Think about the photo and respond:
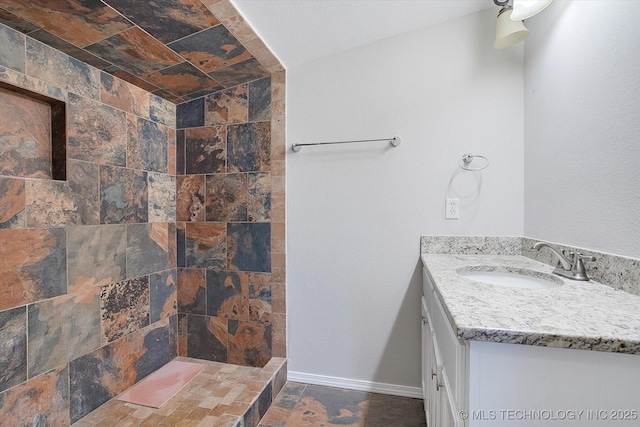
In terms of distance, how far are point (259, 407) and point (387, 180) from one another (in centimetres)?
152

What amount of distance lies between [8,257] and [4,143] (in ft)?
1.60

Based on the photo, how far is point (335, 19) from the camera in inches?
58.0

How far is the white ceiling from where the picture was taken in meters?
1.36

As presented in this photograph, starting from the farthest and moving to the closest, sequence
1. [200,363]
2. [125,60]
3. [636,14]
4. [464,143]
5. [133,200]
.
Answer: [200,363] → [133,200] → [464,143] → [125,60] → [636,14]

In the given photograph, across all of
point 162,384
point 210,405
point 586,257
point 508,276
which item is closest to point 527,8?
point 586,257

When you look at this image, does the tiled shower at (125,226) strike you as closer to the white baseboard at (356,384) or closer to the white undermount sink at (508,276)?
the white baseboard at (356,384)

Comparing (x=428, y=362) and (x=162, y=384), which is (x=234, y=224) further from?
(x=428, y=362)

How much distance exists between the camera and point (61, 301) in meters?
1.31

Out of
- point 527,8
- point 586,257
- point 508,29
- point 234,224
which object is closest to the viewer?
point 586,257

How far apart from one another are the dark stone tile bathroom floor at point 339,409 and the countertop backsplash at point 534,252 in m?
0.94

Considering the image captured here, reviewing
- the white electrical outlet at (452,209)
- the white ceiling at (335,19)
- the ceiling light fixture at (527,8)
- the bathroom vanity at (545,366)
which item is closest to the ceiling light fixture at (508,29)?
the ceiling light fixture at (527,8)

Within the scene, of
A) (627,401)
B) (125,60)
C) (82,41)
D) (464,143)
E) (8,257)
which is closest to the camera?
(627,401)

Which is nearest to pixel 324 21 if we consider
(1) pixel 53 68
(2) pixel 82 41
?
(2) pixel 82 41

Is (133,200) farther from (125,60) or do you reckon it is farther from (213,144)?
(125,60)
